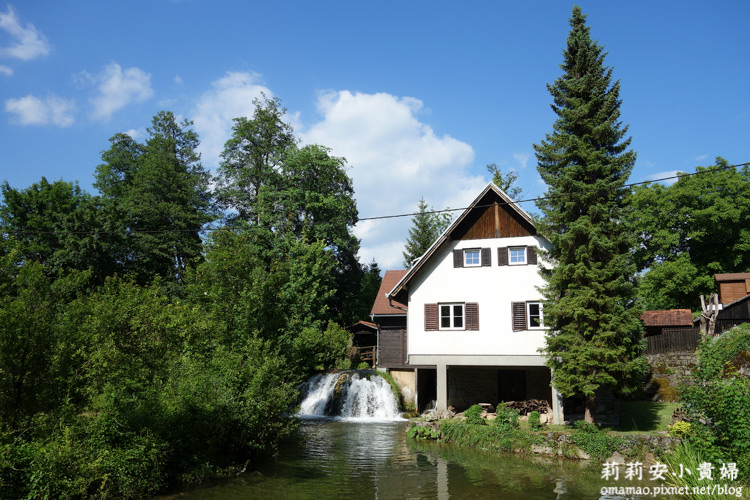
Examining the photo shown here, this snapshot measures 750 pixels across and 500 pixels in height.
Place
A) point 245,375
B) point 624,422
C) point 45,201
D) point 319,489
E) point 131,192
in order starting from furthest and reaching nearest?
1. point 131,192
2. point 45,201
3. point 624,422
4. point 245,375
5. point 319,489

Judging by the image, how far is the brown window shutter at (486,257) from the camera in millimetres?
25938

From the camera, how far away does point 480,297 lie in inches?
1015

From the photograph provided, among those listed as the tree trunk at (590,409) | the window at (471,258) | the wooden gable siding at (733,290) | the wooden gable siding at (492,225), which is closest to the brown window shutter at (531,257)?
the wooden gable siding at (492,225)

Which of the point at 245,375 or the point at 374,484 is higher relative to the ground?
the point at 245,375

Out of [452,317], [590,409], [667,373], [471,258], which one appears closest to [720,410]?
[590,409]

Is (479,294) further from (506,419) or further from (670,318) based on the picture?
(670,318)

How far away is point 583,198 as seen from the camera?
19.7 m

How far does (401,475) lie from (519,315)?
11.3 m

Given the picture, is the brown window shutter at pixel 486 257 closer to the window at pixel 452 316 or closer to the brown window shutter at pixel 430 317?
the window at pixel 452 316

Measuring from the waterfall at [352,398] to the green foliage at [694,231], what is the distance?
21.9 metres

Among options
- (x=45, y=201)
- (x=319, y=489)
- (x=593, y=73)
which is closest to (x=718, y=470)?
(x=319, y=489)

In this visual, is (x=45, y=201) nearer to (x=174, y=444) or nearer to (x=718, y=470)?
(x=174, y=444)

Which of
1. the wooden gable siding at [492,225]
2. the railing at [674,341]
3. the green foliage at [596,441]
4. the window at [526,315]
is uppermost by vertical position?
the wooden gable siding at [492,225]

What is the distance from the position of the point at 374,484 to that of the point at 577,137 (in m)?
14.6
